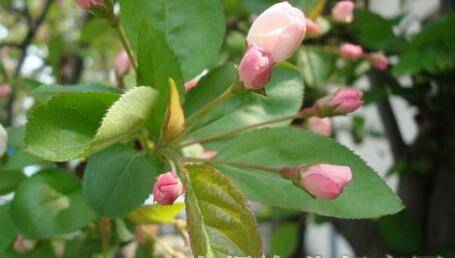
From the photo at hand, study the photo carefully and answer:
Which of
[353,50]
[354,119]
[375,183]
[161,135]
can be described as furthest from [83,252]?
[354,119]

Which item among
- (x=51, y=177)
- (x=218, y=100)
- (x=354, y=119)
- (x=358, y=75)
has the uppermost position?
(x=218, y=100)

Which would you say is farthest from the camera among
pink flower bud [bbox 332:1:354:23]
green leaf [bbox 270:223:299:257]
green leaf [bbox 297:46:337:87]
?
green leaf [bbox 270:223:299:257]

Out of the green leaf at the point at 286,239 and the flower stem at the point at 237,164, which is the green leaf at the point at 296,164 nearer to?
the flower stem at the point at 237,164

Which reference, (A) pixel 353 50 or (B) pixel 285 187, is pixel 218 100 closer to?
(B) pixel 285 187

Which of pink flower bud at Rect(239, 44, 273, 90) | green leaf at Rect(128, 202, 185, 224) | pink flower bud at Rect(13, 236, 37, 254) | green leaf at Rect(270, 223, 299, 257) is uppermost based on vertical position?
pink flower bud at Rect(239, 44, 273, 90)

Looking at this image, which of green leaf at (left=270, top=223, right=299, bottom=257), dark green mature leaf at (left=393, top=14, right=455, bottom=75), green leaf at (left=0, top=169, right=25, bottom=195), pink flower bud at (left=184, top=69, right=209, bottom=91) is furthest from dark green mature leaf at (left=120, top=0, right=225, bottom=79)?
green leaf at (left=270, top=223, right=299, bottom=257)

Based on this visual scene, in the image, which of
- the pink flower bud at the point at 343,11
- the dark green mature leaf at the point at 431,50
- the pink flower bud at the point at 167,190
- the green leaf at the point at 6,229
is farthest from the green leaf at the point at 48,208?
the dark green mature leaf at the point at 431,50

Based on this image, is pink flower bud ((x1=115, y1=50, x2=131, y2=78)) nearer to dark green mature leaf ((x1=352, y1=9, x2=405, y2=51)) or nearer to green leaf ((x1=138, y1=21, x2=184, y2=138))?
green leaf ((x1=138, y1=21, x2=184, y2=138))
